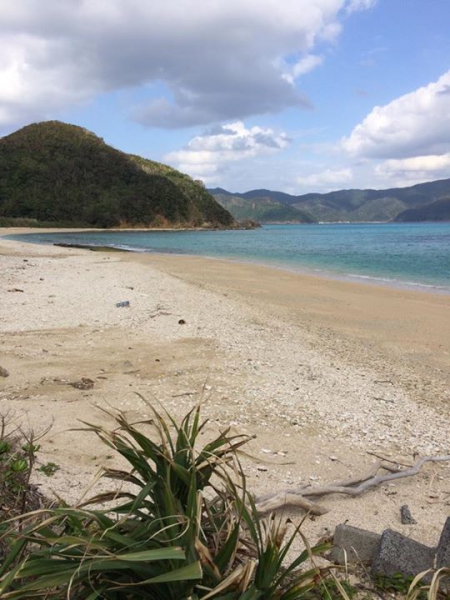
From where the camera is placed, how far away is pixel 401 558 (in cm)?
248

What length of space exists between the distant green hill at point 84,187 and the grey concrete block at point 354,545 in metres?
97.2

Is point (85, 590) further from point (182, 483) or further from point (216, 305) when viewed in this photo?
point (216, 305)

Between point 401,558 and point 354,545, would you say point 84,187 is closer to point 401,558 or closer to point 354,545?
point 354,545

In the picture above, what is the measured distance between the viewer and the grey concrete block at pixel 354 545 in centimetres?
266

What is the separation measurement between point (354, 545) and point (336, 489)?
0.91 meters

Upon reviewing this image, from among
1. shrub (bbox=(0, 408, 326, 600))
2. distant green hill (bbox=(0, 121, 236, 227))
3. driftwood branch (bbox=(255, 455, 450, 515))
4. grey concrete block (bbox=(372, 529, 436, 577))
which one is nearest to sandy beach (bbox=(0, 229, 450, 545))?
driftwood branch (bbox=(255, 455, 450, 515))

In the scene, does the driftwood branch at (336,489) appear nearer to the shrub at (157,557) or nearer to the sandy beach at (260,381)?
the sandy beach at (260,381)

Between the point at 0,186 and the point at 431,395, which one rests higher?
the point at 0,186

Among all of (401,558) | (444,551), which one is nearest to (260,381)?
(401,558)

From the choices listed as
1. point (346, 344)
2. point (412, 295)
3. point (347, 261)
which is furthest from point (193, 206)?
point (346, 344)

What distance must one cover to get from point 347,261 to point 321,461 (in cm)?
3152

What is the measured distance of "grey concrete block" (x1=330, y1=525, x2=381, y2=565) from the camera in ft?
8.72

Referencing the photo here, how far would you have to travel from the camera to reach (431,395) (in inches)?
265

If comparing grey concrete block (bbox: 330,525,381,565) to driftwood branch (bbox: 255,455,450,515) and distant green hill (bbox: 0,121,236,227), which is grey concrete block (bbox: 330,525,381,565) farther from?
distant green hill (bbox: 0,121,236,227)
